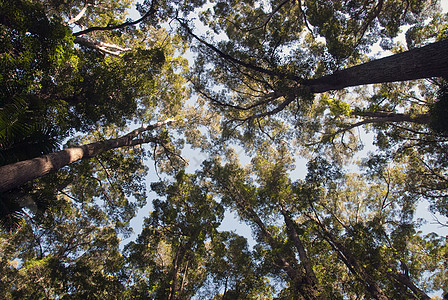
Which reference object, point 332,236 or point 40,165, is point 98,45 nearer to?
point 40,165

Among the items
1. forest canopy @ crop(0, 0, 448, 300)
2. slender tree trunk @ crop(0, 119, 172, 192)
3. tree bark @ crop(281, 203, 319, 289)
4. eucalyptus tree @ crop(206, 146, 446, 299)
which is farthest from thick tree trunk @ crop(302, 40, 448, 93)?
slender tree trunk @ crop(0, 119, 172, 192)

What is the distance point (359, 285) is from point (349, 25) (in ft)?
36.1

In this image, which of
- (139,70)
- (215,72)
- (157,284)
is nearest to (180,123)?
(215,72)

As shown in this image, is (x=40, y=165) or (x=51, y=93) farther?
(x=51, y=93)

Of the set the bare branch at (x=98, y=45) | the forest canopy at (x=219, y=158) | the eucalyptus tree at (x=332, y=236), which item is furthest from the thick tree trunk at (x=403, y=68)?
the bare branch at (x=98, y=45)

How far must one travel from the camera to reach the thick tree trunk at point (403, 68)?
14.8 ft

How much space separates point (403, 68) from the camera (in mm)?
5004

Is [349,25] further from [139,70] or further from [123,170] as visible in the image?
[123,170]

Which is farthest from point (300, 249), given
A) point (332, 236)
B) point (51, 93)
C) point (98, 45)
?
point (98, 45)

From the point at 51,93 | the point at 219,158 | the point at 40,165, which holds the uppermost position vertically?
the point at 219,158

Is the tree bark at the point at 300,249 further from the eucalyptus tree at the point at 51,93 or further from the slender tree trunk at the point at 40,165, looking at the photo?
the slender tree trunk at the point at 40,165

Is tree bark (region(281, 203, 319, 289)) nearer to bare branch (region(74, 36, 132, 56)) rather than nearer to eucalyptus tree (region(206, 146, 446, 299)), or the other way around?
eucalyptus tree (region(206, 146, 446, 299))

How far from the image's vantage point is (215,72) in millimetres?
11805

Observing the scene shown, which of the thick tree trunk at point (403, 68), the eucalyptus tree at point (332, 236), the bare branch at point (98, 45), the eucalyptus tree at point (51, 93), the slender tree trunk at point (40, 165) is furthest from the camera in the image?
the bare branch at point (98, 45)
